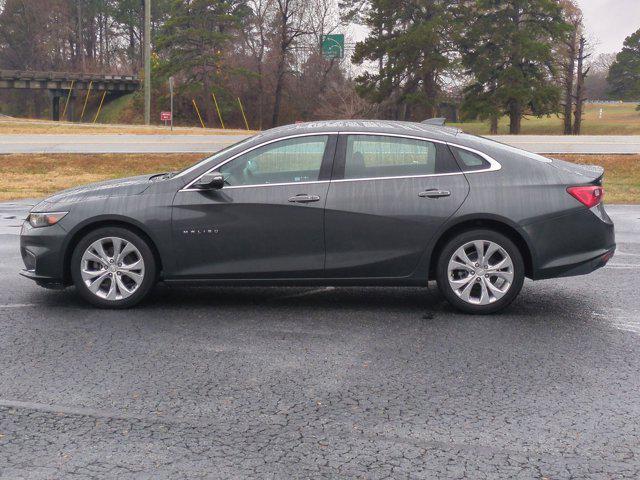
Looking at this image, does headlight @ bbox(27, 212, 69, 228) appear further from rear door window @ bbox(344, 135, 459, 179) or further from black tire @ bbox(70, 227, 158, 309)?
rear door window @ bbox(344, 135, 459, 179)

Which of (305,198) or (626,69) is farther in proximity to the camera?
(626,69)

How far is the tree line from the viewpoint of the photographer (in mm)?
56812

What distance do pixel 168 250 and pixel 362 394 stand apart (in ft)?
8.46

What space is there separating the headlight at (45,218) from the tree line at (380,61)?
5034cm

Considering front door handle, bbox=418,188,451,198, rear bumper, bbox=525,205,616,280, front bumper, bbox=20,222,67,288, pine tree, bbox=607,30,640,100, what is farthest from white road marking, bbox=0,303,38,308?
pine tree, bbox=607,30,640,100

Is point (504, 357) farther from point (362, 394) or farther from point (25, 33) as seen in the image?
point (25, 33)

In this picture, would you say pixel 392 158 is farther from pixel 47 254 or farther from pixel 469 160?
Result: pixel 47 254

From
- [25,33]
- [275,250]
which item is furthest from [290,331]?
[25,33]

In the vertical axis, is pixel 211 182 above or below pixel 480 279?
above

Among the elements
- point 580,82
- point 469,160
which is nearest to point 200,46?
point 580,82

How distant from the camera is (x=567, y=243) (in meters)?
6.68

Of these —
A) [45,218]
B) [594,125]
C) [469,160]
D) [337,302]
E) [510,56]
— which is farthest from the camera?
[594,125]

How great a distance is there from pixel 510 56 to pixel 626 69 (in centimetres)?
5101

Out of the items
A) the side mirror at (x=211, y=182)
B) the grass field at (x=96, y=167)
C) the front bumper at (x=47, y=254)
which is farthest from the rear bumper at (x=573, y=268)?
the grass field at (x=96, y=167)
